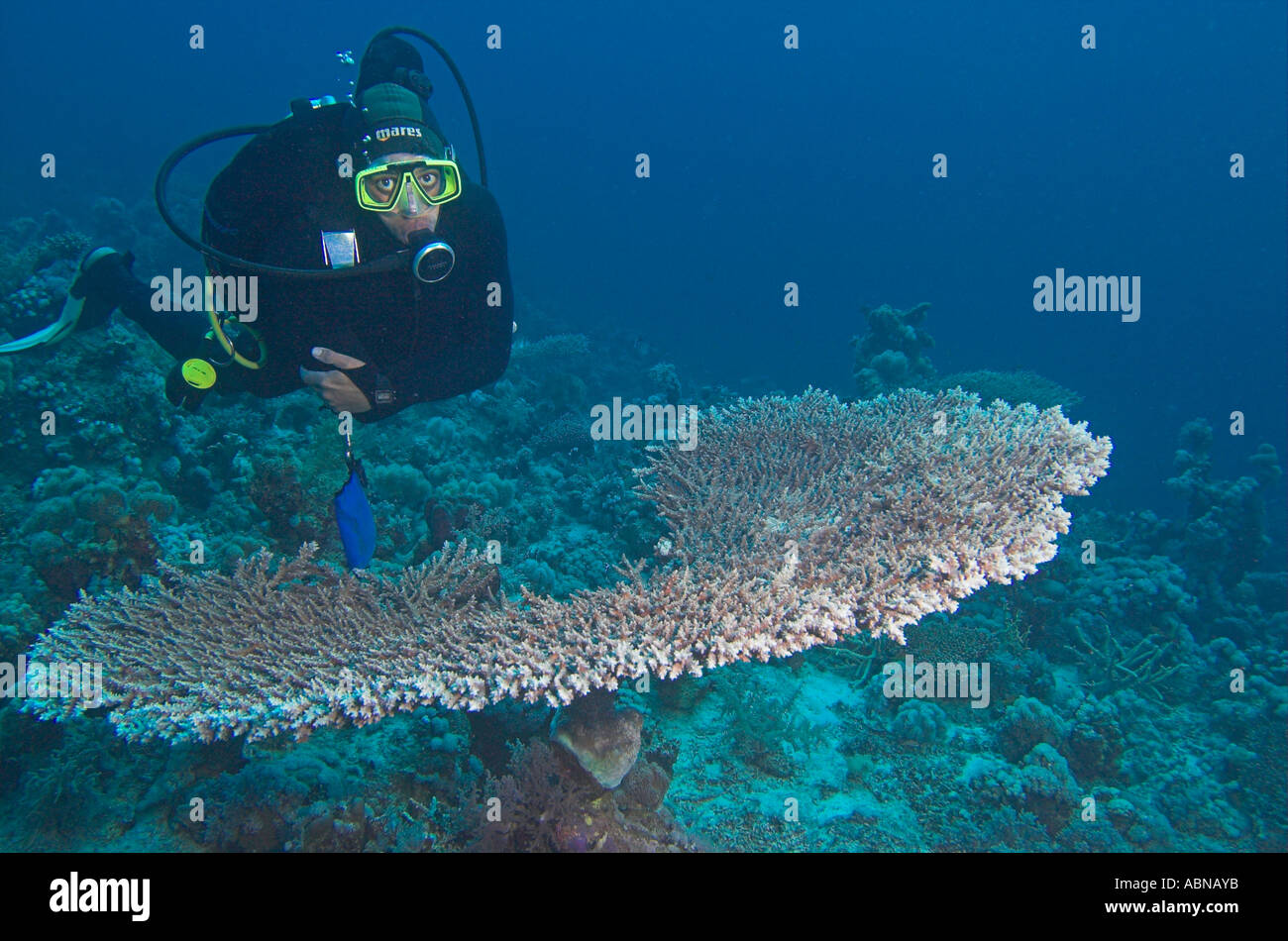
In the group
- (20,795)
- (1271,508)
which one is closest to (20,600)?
(20,795)

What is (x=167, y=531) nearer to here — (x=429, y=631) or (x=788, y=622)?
(x=429, y=631)

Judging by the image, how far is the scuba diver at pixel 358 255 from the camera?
3.37 metres

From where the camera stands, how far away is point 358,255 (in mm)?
3465

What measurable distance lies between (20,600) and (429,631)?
3.62m

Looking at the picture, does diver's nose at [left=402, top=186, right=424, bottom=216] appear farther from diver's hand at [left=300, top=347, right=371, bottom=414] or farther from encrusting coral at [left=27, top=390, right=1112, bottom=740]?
encrusting coral at [left=27, top=390, right=1112, bottom=740]

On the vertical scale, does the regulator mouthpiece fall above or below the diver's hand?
above

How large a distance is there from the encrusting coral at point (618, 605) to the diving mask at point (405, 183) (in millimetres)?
2399

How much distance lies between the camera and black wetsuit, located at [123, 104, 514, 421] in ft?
11.2

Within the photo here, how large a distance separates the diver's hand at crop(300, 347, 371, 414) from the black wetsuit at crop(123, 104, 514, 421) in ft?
0.18

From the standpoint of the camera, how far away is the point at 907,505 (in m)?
3.87

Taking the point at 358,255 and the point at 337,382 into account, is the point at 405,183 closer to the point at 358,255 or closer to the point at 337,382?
the point at 358,255

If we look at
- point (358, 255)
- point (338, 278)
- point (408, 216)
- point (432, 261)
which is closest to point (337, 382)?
point (338, 278)

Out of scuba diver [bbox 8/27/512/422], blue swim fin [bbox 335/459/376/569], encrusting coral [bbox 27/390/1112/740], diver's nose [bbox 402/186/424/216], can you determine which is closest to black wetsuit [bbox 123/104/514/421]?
scuba diver [bbox 8/27/512/422]

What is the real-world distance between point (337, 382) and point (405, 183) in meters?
1.28
